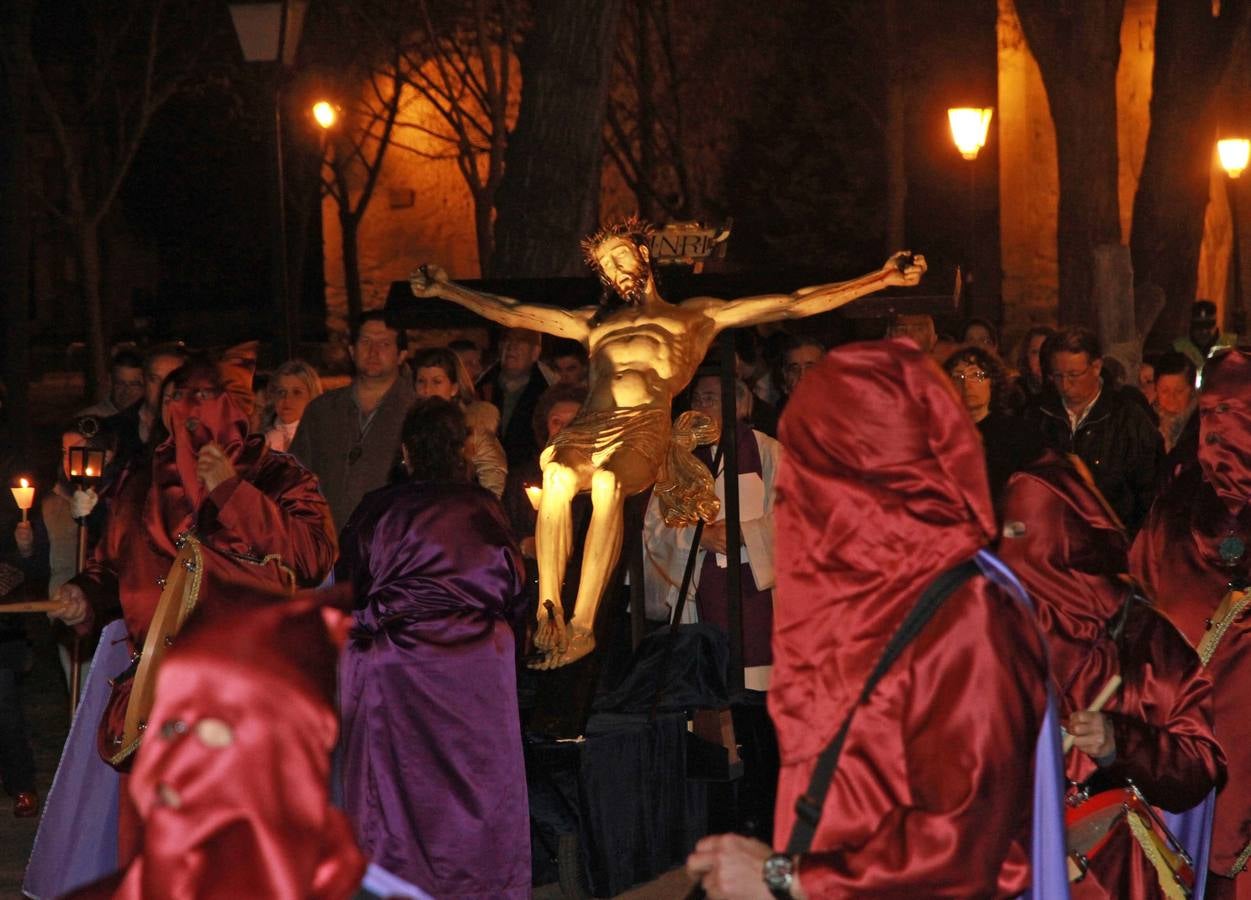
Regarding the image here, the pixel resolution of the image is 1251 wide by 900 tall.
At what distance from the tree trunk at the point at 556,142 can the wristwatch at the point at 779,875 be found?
9.68 meters

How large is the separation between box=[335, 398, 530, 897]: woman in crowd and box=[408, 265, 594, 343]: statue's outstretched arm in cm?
192

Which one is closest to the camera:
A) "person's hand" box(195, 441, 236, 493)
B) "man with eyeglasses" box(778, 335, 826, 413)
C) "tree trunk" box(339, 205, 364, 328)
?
"person's hand" box(195, 441, 236, 493)

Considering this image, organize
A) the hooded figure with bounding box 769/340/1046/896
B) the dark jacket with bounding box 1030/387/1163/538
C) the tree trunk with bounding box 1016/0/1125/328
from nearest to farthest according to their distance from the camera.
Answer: the hooded figure with bounding box 769/340/1046/896 → the dark jacket with bounding box 1030/387/1163/538 → the tree trunk with bounding box 1016/0/1125/328

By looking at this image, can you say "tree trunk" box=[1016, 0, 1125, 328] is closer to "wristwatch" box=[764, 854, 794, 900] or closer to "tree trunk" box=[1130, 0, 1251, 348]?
"tree trunk" box=[1130, 0, 1251, 348]

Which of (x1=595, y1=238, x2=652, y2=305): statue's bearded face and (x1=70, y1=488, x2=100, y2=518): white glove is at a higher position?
(x1=595, y1=238, x2=652, y2=305): statue's bearded face

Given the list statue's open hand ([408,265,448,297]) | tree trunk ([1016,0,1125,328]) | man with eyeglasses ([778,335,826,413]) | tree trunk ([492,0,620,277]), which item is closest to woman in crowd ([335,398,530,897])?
statue's open hand ([408,265,448,297])

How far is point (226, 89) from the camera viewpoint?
32.4 meters

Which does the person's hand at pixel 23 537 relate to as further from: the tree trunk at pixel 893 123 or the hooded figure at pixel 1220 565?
the tree trunk at pixel 893 123

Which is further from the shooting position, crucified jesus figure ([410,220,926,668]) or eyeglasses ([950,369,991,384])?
eyeglasses ([950,369,991,384])

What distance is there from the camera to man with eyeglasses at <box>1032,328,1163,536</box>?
927cm

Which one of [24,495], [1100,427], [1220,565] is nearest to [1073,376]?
[1100,427]

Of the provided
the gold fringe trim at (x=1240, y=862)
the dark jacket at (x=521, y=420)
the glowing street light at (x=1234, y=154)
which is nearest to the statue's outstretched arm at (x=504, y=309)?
the dark jacket at (x=521, y=420)

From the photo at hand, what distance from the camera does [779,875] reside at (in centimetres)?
317

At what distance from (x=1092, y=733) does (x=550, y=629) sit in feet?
13.4
